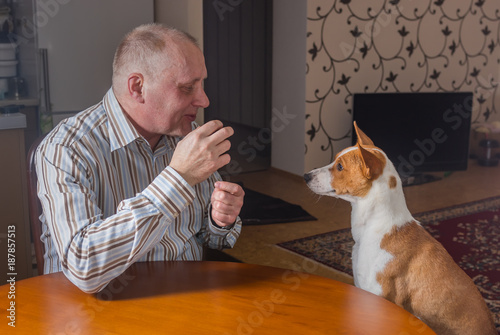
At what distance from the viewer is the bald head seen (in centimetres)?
146

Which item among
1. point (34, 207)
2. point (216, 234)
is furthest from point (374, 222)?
point (34, 207)

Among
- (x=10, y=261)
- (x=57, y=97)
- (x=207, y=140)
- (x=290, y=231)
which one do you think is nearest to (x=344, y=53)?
(x=290, y=231)

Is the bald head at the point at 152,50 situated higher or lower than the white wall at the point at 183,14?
lower

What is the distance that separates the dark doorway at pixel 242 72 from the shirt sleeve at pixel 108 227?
388 cm

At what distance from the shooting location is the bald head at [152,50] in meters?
1.46

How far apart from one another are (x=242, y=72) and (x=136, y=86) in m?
4.22

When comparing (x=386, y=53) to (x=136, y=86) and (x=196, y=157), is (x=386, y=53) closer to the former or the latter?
(x=136, y=86)

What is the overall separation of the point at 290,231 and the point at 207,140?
94.8 inches

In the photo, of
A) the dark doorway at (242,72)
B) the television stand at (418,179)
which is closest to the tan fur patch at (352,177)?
the television stand at (418,179)

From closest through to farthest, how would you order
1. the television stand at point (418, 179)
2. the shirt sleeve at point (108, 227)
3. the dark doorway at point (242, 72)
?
the shirt sleeve at point (108, 227) < the television stand at point (418, 179) < the dark doorway at point (242, 72)

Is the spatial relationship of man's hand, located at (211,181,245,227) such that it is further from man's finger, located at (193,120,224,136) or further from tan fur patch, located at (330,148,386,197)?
tan fur patch, located at (330,148,386,197)

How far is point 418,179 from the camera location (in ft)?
16.0

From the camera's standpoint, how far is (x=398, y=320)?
42.9 inches

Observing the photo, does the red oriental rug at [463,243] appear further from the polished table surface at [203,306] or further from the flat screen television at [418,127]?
the polished table surface at [203,306]
